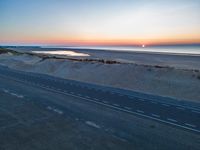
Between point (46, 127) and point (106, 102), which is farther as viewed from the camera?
point (106, 102)

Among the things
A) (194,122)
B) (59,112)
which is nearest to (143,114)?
(194,122)

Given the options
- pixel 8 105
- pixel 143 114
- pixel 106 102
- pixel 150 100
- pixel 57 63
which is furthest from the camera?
pixel 57 63

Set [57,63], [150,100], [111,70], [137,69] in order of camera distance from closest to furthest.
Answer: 1. [150,100]
2. [137,69]
3. [111,70]
4. [57,63]

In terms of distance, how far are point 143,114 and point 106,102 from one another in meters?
3.43

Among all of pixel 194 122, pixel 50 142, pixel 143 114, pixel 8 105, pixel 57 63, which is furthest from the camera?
pixel 57 63

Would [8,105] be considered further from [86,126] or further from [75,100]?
[86,126]

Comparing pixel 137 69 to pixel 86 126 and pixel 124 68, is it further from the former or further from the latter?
pixel 86 126

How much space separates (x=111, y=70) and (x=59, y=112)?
17.2m

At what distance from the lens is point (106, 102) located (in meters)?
15.5

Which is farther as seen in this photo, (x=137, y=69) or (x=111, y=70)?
(x=111, y=70)

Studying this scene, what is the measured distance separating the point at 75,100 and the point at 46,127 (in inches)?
225

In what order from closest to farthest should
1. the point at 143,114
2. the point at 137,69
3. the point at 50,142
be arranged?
the point at 50,142
the point at 143,114
the point at 137,69

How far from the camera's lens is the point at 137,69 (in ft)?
90.0

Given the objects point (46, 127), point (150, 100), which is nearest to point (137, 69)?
point (150, 100)
